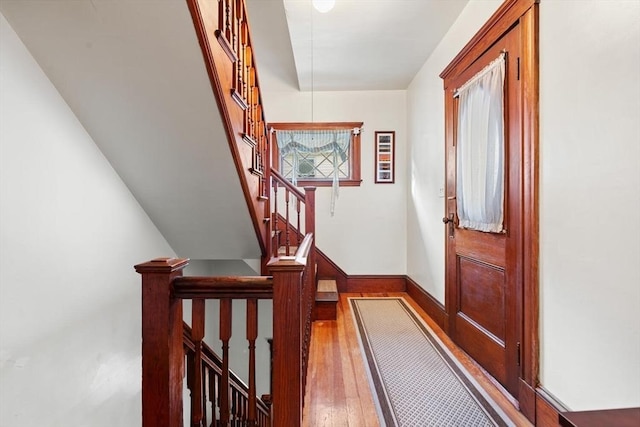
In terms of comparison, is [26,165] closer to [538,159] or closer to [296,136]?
[538,159]

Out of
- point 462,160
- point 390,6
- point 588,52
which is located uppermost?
point 390,6

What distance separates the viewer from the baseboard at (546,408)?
147 cm

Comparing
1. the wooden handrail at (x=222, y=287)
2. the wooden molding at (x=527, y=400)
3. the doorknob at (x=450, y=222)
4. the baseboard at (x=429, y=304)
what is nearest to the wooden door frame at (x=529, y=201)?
the wooden molding at (x=527, y=400)

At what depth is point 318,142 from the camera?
4168 mm

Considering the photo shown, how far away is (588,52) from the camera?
1.31 metres

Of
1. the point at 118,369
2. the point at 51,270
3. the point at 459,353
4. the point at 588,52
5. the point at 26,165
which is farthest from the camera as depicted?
the point at 459,353

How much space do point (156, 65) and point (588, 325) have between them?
2.18m

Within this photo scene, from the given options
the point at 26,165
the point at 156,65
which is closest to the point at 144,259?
the point at 26,165

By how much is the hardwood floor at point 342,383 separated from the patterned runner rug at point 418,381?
0.06 metres

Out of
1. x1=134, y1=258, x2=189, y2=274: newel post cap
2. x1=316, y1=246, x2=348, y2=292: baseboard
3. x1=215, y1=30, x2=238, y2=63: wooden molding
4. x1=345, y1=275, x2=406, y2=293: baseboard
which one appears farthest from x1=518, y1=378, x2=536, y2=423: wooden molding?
x1=316, y1=246, x2=348, y2=292: baseboard

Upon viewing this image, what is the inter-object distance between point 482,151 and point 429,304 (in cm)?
170

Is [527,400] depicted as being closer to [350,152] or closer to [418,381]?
[418,381]

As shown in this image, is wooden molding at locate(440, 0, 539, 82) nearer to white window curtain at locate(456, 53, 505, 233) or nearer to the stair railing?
white window curtain at locate(456, 53, 505, 233)

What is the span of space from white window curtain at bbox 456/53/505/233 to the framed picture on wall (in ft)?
5.63
